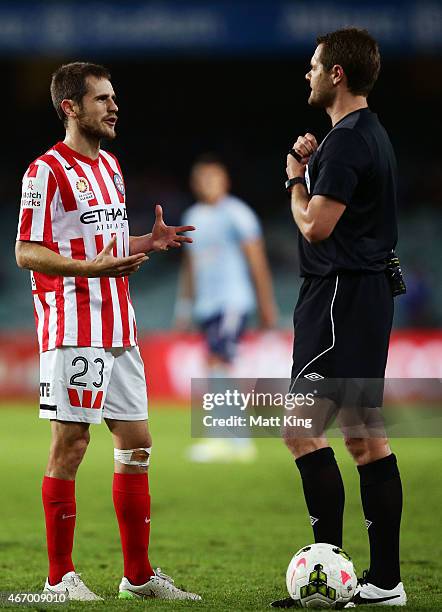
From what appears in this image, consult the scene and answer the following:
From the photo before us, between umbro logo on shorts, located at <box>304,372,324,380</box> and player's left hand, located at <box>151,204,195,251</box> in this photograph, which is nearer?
umbro logo on shorts, located at <box>304,372,324,380</box>

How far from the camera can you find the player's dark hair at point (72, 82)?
4016 mm

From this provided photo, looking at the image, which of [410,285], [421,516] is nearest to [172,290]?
[410,285]

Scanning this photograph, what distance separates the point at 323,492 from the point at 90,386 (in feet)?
2.95

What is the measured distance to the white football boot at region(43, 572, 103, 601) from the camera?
374cm

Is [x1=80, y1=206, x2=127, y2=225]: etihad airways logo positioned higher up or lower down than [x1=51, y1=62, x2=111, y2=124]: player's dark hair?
lower down

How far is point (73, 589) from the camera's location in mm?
3760

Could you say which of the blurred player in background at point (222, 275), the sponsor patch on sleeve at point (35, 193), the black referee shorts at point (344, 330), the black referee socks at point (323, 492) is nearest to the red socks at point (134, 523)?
the black referee socks at point (323, 492)

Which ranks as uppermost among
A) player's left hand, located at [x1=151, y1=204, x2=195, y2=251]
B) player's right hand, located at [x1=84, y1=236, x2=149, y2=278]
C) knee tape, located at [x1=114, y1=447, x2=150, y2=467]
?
player's left hand, located at [x1=151, y1=204, x2=195, y2=251]

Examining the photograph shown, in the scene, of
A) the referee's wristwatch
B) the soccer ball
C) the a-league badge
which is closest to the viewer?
the soccer ball

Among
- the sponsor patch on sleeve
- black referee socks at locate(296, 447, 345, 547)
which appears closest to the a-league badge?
the sponsor patch on sleeve

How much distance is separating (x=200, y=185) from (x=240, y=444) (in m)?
2.29

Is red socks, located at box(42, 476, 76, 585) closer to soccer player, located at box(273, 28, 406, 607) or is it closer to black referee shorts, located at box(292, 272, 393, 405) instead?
soccer player, located at box(273, 28, 406, 607)

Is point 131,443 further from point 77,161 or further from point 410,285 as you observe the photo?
point 410,285

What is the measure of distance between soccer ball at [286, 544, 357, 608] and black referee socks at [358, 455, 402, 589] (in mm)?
179
